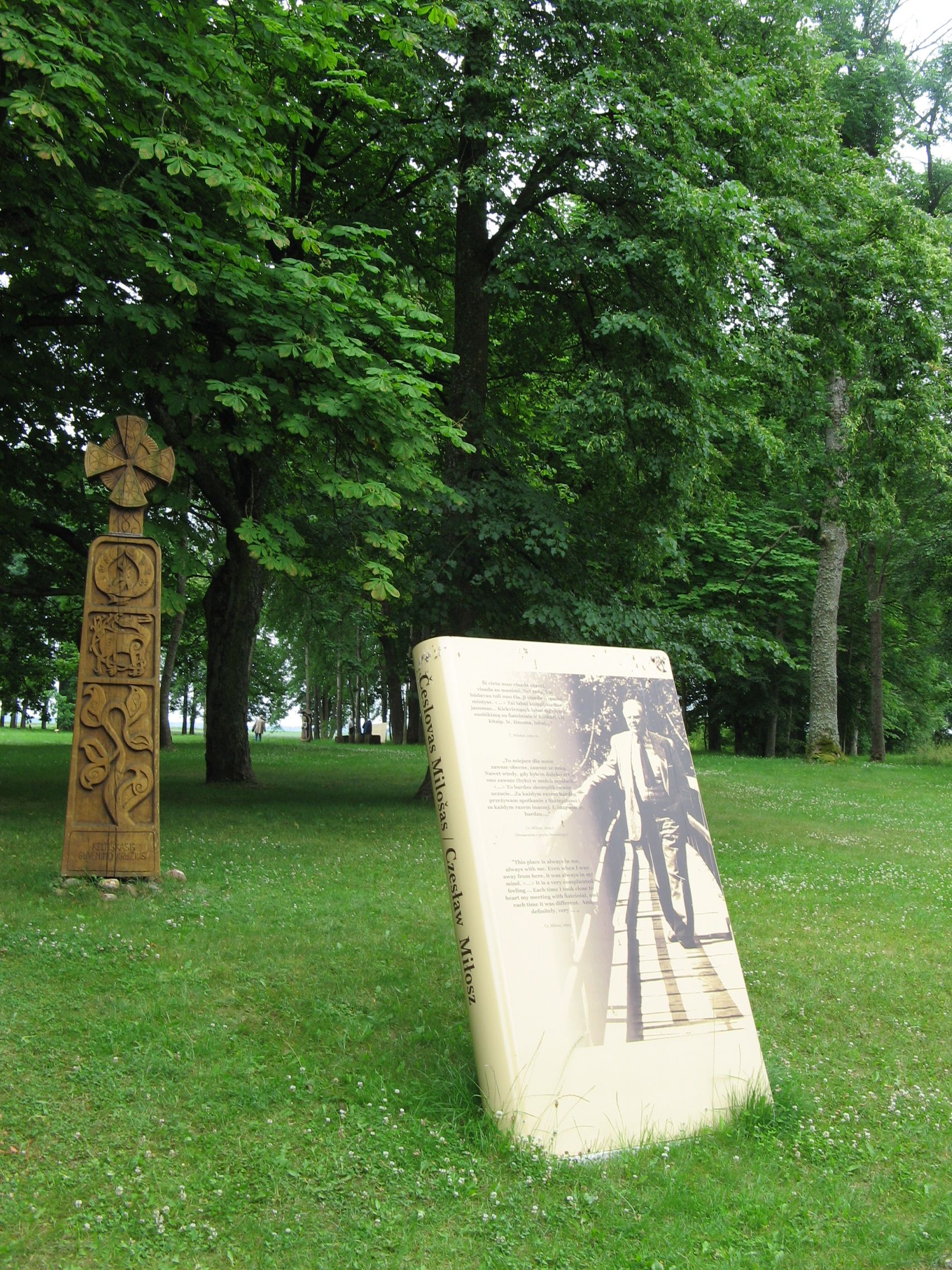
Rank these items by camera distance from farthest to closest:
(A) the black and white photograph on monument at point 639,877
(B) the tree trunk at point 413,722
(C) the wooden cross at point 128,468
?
1. (B) the tree trunk at point 413,722
2. (C) the wooden cross at point 128,468
3. (A) the black and white photograph on monument at point 639,877

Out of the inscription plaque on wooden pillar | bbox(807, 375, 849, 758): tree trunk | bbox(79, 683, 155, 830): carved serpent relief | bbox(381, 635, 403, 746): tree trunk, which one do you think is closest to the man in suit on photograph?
the inscription plaque on wooden pillar

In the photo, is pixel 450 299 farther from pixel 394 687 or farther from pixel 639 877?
pixel 394 687

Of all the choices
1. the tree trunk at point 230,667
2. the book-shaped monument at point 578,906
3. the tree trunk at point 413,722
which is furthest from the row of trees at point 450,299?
the tree trunk at point 413,722

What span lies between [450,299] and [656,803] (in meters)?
16.0

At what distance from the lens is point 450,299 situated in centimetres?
1977

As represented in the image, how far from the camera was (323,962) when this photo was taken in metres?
7.48

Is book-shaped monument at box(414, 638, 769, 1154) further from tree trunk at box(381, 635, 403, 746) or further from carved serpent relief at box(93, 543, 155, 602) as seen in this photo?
tree trunk at box(381, 635, 403, 746)

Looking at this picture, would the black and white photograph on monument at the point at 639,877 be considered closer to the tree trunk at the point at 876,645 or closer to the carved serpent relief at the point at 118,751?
the carved serpent relief at the point at 118,751

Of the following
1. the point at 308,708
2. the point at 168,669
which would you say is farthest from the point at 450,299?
the point at 308,708

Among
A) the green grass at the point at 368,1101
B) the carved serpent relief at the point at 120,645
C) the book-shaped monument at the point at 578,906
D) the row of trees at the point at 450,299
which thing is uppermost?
the row of trees at the point at 450,299

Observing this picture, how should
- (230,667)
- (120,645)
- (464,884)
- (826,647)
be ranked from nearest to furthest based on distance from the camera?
(464,884) → (120,645) → (230,667) → (826,647)

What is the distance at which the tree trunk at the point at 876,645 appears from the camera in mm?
31734

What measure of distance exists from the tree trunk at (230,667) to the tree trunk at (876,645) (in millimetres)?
19911

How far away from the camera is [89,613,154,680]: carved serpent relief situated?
9.11m
